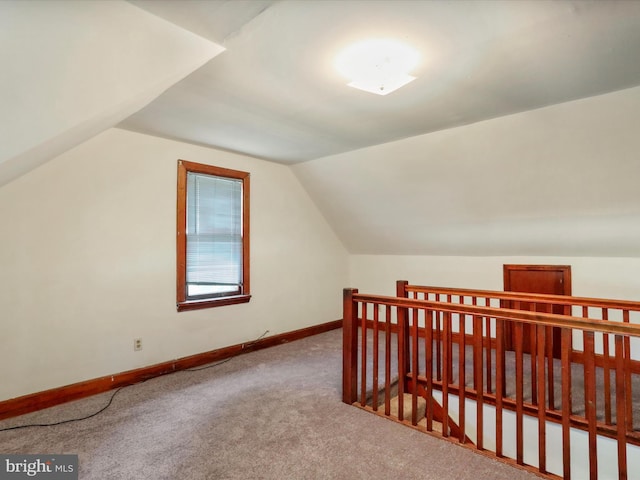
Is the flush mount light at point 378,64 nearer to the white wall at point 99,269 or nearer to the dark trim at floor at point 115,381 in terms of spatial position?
the white wall at point 99,269

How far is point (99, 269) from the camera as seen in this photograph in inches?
Result: 115

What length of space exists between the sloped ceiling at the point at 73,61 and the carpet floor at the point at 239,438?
1.76 meters

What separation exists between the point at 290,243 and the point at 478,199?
91.4 inches

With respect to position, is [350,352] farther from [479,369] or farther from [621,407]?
[621,407]

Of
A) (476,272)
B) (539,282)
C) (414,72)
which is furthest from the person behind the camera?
(476,272)

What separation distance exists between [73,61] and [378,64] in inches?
58.3

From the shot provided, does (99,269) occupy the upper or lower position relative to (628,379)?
upper

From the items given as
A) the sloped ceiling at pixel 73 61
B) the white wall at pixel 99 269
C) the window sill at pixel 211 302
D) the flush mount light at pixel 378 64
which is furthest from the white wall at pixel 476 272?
the sloped ceiling at pixel 73 61

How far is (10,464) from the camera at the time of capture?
1.95 m

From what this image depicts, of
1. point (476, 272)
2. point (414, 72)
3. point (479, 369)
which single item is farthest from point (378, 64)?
point (476, 272)

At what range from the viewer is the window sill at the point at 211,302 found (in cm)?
343

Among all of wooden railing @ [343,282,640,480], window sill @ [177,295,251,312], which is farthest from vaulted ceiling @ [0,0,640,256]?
window sill @ [177,295,251,312]

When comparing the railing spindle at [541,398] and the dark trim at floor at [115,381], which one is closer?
the railing spindle at [541,398]

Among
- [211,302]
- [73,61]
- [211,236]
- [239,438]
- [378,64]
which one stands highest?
[378,64]
